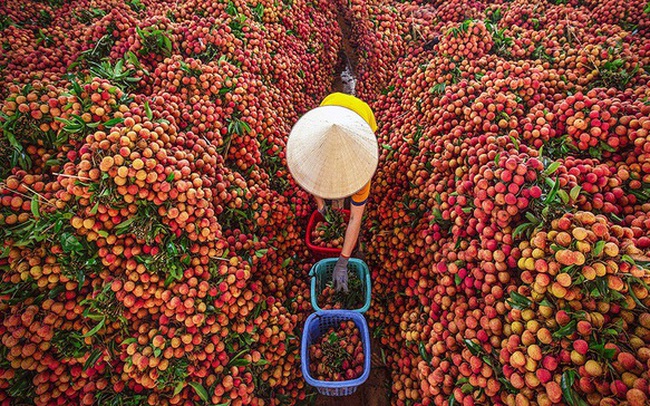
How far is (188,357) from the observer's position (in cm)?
175

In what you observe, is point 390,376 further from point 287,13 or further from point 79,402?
Answer: point 287,13

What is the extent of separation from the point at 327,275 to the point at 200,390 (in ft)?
4.13

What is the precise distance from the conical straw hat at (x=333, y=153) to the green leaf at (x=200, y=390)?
1214mm

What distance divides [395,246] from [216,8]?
2.68m

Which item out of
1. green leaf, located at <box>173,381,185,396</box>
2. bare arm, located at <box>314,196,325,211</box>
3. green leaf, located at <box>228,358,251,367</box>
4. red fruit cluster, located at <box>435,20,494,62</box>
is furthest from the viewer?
red fruit cluster, located at <box>435,20,494,62</box>

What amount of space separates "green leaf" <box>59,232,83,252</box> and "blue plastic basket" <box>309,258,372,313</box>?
4.76ft

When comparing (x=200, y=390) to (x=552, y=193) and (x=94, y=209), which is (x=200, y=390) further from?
(x=552, y=193)

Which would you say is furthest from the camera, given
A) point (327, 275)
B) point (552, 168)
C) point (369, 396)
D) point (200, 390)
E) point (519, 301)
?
point (327, 275)

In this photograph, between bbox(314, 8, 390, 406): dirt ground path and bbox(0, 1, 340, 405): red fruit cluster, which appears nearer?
bbox(0, 1, 340, 405): red fruit cluster

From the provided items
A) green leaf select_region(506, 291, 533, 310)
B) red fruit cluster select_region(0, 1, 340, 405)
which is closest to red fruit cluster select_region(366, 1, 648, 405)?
green leaf select_region(506, 291, 533, 310)

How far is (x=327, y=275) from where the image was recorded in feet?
8.78

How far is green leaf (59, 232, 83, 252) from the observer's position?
5.17 feet

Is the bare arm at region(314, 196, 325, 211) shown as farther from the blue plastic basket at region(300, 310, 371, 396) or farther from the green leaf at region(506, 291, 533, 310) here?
the green leaf at region(506, 291, 533, 310)

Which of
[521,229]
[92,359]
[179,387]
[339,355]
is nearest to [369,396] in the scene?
[339,355]
